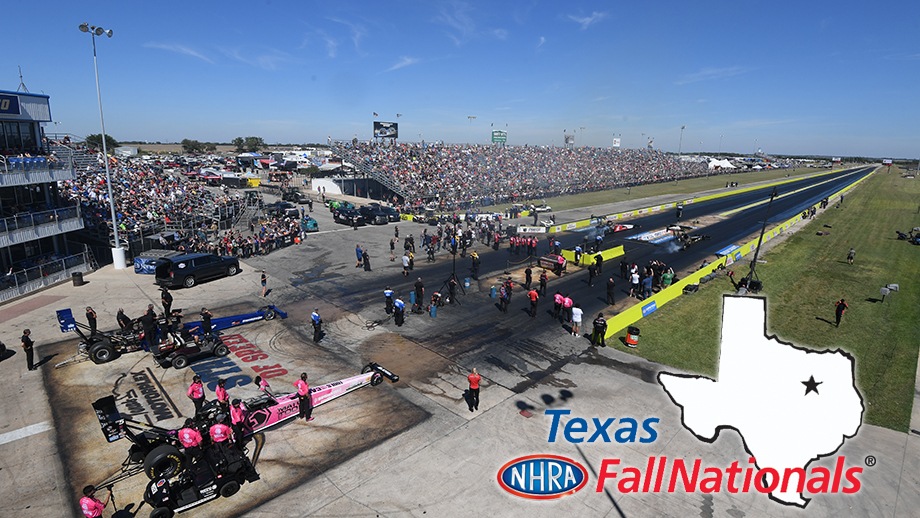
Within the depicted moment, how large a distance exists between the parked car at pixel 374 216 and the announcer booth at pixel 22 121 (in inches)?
832

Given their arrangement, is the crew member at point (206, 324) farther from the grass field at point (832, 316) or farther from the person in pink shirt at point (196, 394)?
the grass field at point (832, 316)

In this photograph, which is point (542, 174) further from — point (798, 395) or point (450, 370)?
point (798, 395)

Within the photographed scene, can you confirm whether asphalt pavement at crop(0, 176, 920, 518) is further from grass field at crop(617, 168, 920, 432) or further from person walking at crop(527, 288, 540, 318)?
grass field at crop(617, 168, 920, 432)

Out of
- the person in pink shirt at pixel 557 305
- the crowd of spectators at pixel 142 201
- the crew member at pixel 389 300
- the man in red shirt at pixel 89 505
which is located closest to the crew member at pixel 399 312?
the crew member at pixel 389 300

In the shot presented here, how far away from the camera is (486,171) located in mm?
65938

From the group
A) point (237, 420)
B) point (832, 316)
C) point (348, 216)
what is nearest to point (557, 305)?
point (832, 316)

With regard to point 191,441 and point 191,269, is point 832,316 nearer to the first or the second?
point 191,441

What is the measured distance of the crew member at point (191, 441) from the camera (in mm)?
9023

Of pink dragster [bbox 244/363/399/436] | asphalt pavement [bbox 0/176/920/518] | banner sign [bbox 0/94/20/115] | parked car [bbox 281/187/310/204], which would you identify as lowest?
asphalt pavement [bbox 0/176/920/518]

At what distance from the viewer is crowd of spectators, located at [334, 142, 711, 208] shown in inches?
2124

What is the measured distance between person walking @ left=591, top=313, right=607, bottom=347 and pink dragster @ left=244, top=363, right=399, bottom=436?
7.24m

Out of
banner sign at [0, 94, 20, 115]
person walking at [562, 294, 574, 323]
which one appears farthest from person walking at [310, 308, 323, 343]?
banner sign at [0, 94, 20, 115]

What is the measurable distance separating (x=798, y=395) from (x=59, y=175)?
102 feet

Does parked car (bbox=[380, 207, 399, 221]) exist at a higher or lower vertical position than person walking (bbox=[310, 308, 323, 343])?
higher
